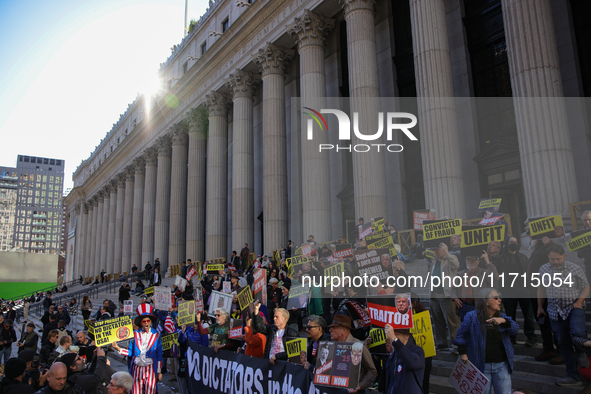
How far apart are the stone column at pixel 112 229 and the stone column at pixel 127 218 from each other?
439cm

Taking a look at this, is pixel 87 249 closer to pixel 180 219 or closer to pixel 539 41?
pixel 180 219

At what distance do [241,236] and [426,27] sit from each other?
16.3m

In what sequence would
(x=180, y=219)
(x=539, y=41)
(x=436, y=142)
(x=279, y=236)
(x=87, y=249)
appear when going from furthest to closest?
(x=87, y=249)
(x=180, y=219)
(x=279, y=236)
(x=436, y=142)
(x=539, y=41)

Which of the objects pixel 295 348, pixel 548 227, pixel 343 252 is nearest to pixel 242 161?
pixel 343 252

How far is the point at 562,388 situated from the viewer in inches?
243

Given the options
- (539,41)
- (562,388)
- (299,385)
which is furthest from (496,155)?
(299,385)

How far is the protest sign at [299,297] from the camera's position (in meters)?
9.38

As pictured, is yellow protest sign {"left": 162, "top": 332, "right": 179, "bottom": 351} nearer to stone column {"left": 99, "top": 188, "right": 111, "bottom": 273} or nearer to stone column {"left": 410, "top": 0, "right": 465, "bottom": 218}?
stone column {"left": 410, "top": 0, "right": 465, "bottom": 218}

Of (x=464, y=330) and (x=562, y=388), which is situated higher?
(x=464, y=330)

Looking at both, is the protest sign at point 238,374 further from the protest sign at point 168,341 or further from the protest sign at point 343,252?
the protest sign at point 343,252

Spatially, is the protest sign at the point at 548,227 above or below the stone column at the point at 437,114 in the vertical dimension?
below

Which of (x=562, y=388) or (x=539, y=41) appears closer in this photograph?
(x=562, y=388)

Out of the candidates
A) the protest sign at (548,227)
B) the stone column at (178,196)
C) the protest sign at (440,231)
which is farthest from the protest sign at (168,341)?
A: the stone column at (178,196)

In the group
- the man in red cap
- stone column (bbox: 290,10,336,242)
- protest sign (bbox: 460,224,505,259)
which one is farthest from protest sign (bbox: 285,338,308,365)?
stone column (bbox: 290,10,336,242)
